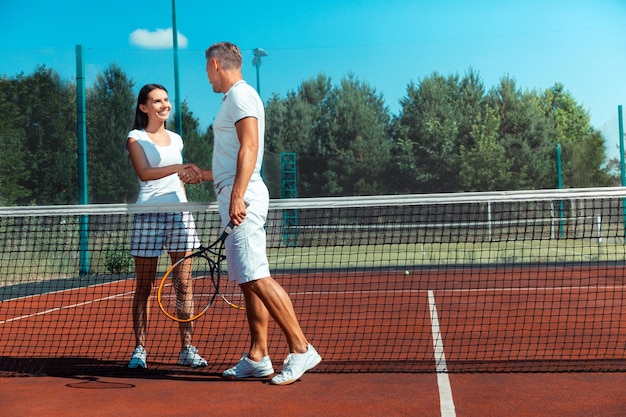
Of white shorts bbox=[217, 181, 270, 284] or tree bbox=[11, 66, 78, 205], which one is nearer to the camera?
white shorts bbox=[217, 181, 270, 284]

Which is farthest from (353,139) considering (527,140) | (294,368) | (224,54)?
(294,368)

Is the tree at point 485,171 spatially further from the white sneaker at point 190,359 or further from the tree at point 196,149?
the white sneaker at point 190,359

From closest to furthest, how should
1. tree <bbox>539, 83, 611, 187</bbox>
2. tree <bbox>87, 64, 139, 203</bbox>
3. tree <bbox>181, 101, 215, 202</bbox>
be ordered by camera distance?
tree <bbox>87, 64, 139, 203</bbox> < tree <bbox>181, 101, 215, 202</bbox> < tree <bbox>539, 83, 611, 187</bbox>

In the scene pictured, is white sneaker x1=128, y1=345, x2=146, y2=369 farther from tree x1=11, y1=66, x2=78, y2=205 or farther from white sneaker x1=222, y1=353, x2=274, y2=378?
tree x1=11, y1=66, x2=78, y2=205

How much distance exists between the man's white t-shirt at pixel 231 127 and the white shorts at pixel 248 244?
0.08 metres

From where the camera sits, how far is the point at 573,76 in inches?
800

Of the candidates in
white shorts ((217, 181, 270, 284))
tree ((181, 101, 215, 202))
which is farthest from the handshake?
tree ((181, 101, 215, 202))

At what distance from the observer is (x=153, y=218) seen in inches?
196

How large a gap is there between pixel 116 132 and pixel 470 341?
9.98 meters

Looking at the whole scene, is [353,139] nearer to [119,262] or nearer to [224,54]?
[119,262]

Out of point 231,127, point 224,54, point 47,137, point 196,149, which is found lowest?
point 231,127

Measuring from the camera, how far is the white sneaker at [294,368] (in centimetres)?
435

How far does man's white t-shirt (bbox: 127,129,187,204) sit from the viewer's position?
493 centimetres

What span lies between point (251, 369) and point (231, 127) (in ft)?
4.17
